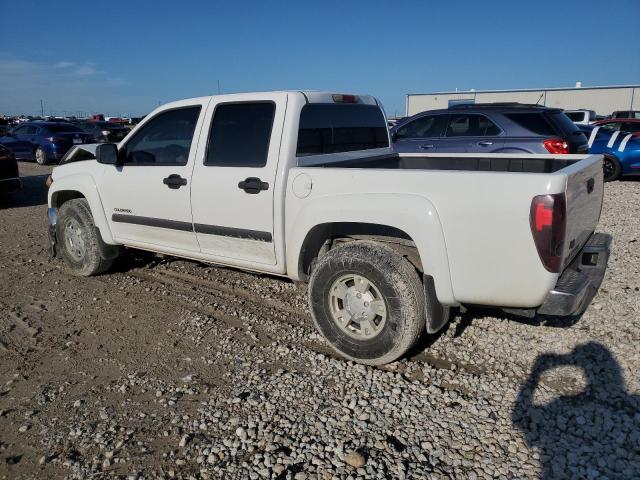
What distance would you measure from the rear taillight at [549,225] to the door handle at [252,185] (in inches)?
75.1

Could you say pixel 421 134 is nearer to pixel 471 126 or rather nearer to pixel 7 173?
pixel 471 126

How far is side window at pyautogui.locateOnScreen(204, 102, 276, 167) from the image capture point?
3.88 metres

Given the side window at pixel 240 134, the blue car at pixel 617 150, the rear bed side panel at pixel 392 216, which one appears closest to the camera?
the rear bed side panel at pixel 392 216

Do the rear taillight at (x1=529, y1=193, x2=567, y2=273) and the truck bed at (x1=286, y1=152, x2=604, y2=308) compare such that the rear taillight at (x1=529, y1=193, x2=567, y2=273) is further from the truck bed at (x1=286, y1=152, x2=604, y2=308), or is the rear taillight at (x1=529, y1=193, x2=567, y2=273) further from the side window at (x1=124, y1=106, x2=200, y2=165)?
the side window at (x1=124, y1=106, x2=200, y2=165)

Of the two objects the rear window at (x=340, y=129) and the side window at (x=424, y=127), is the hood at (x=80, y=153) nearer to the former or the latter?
the rear window at (x=340, y=129)

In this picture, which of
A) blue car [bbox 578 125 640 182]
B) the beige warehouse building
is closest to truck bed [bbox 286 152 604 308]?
blue car [bbox 578 125 640 182]

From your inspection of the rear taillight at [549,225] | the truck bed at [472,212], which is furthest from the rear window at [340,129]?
the rear taillight at [549,225]

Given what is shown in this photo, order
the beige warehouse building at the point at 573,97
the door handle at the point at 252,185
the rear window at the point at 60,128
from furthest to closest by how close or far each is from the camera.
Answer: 1. the beige warehouse building at the point at 573,97
2. the rear window at the point at 60,128
3. the door handle at the point at 252,185

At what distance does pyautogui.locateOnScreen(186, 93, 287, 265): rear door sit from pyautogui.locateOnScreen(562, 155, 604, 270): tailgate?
199 centimetres

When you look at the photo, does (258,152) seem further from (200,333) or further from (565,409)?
(565,409)

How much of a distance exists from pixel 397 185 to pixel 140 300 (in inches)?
116

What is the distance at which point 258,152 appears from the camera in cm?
386

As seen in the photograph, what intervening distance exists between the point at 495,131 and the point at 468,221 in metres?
6.11

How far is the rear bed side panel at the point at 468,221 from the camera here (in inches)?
106
